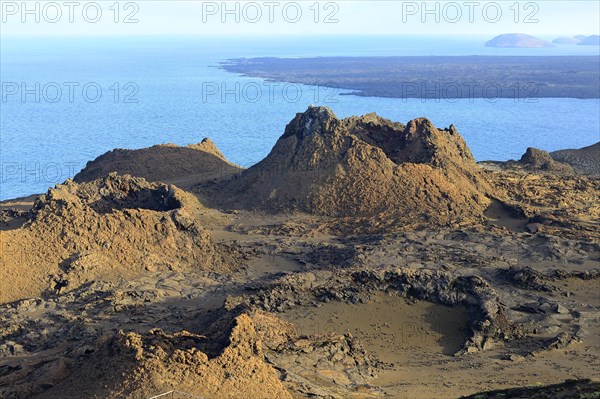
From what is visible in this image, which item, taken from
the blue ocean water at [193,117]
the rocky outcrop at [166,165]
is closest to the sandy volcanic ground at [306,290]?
the rocky outcrop at [166,165]

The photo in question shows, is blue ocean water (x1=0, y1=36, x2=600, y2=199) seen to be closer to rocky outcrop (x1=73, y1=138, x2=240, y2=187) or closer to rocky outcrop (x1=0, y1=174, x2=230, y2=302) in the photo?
rocky outcrop (x1=73, y1=138, x2=240, y2=187)

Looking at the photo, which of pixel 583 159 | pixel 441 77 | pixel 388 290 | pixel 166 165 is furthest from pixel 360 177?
pixel 441 77

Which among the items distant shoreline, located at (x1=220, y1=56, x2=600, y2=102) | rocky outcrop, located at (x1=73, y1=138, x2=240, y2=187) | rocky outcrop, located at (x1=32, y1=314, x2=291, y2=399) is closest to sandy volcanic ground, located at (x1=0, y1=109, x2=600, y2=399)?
rocky outcrop, located at (x1=32, y1=314, x2=291, y2=399)

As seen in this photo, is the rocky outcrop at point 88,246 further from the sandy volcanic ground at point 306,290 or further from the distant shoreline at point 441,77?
the distant shoreline at point 441,77

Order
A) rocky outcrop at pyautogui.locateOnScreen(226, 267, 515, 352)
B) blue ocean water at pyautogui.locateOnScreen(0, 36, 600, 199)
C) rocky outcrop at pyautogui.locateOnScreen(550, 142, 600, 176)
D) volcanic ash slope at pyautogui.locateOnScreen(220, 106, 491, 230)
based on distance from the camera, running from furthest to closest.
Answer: blue ocean water at pyautogui.locateOnScreen(0, 36, 600, 199)
rocky outcrop at pyautogui.locateOnScreen(550, 142, 600, 176)
volcanic ash slope at pyautogui.locateOnScreen(220, 106, 491, 230)
rocky outcrop at pyautogui.locateOnScreen(226, 267, 515, 352)

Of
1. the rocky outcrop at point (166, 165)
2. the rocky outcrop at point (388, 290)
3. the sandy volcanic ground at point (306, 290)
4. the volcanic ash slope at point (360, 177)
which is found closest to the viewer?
the sandy volcanic ground at point (306, 290)

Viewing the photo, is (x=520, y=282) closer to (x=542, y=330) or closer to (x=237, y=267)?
(x=542, y=330)

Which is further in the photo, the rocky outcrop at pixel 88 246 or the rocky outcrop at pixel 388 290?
the rocky outcrop at pixel 88 246
